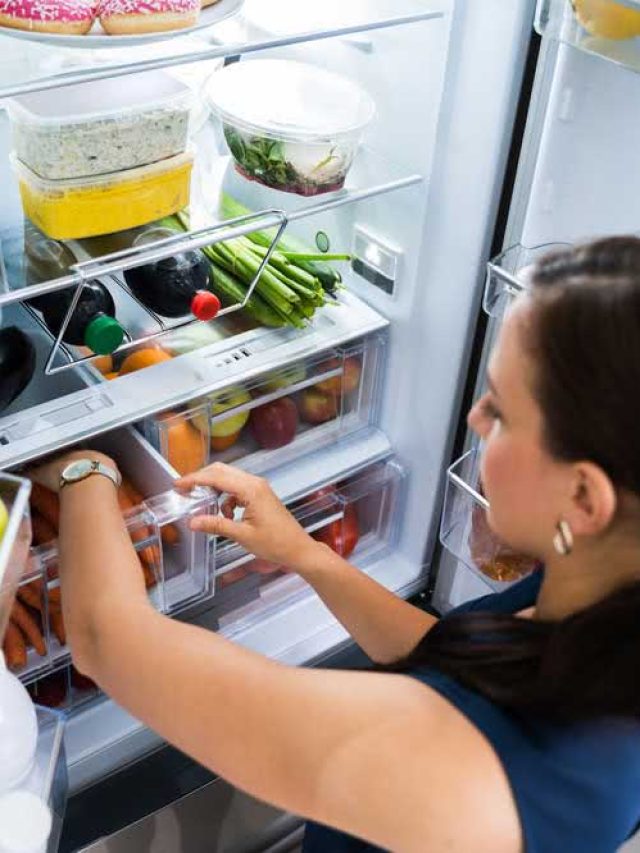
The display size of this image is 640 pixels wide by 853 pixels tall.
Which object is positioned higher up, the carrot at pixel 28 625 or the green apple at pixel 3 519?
the green apple at pixel 3 519

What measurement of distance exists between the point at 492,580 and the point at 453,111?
612mm

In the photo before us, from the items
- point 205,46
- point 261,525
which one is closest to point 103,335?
point 261,525

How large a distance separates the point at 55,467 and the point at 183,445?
0.19 m

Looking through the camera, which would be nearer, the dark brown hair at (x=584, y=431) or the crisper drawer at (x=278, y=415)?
the dark brown hair at (x=584, y=431)

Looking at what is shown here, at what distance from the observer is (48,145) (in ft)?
3.53

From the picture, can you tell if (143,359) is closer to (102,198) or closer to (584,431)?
(102,198)

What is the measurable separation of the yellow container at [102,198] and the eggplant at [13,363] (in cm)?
13

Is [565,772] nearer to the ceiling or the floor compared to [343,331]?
nearer to the ceiling

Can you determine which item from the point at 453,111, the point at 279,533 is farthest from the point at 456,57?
the point at 279,533

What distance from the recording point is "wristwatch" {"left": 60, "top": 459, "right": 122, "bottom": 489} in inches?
44.4

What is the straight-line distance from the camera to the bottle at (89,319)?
1.14 meters

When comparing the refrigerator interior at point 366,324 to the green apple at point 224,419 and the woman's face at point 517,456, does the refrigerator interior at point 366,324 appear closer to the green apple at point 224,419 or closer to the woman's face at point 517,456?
the green apple at point 224,419

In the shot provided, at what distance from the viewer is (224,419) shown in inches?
54.4

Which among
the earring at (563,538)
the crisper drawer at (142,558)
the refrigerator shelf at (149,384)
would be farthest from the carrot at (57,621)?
the earring at (563,538)
